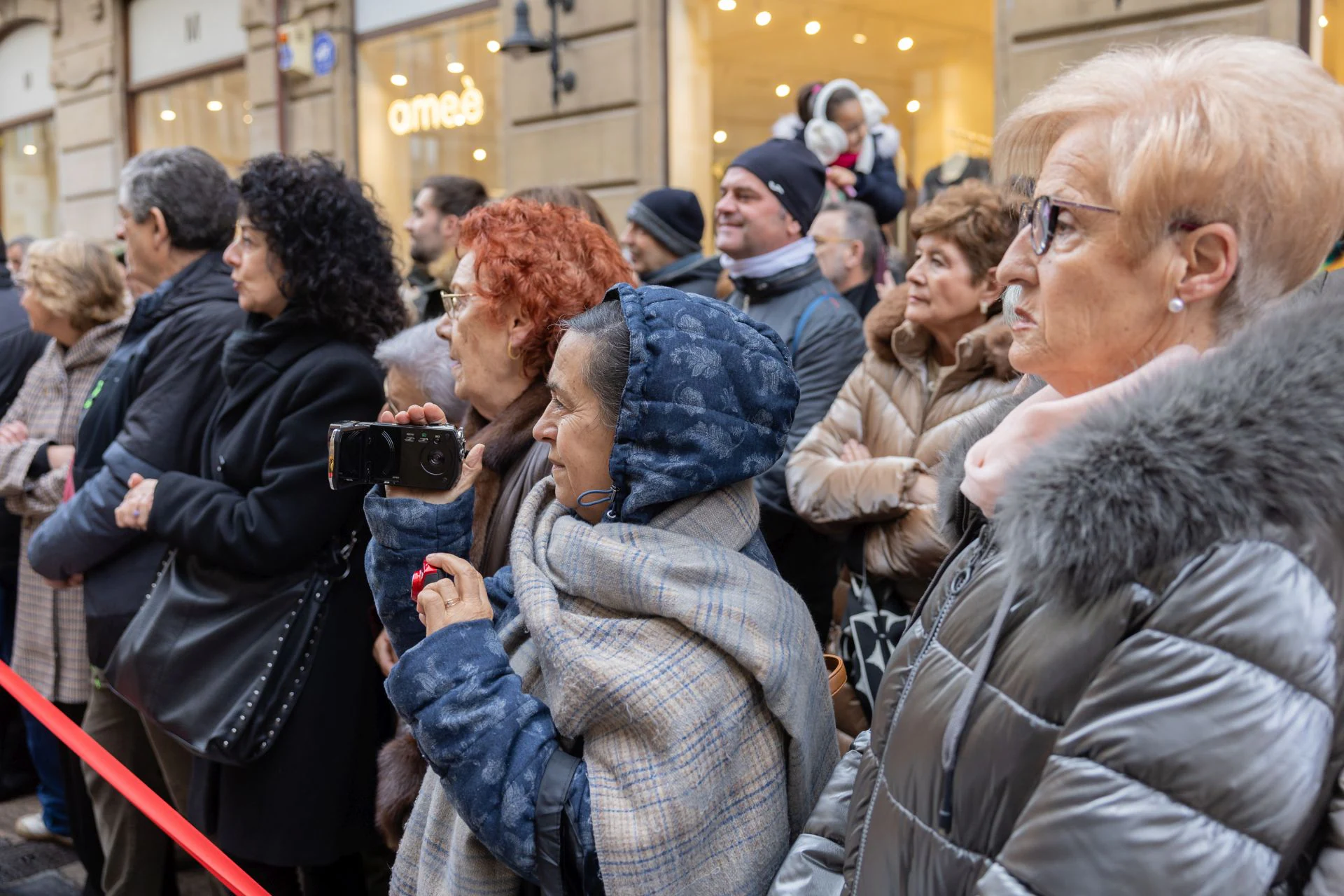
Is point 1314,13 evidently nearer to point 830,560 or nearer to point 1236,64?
point 830,560

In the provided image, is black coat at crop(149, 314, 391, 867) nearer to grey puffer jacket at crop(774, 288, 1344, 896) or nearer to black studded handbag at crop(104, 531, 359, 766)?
black studded handbag at crop(104, 531, 359, 766)

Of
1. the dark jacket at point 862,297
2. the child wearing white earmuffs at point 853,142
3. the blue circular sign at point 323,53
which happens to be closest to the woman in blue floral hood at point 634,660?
the dark jacket at point 862,297

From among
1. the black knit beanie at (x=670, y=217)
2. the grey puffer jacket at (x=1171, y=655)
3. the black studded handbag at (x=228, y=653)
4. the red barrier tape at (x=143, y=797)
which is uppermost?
the black knit beanie at (x=670, y=217)

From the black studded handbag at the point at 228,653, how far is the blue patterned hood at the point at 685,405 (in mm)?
1365

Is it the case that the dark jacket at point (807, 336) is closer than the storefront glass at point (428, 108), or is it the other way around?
the dark jacket at point (807, 336)

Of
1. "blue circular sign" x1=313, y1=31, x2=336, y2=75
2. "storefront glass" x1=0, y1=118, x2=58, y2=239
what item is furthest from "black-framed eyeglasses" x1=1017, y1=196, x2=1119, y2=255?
"storefront glass" x1=0, y1=118, x2=58, y2=239

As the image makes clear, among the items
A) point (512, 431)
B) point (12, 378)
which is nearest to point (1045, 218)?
point (512, 431)

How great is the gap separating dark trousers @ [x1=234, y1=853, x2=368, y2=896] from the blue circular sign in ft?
27.9

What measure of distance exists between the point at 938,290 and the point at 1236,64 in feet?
5.88

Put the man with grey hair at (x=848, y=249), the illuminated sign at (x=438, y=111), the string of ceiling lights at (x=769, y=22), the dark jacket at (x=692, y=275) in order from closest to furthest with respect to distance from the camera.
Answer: the dark jacket at (x=692, y=275) → the man with grey hair at (x=848, y=249) → the string of ceiling lights at (x=769, y=22) → the illuminated sign at (x=438, y=111)

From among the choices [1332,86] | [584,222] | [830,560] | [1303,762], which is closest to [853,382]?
[830,560]

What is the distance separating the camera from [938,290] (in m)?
2.97

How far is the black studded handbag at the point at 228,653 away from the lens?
2.77m

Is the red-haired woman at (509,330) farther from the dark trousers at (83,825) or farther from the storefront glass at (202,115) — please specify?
the storefront glass at (202,115)
